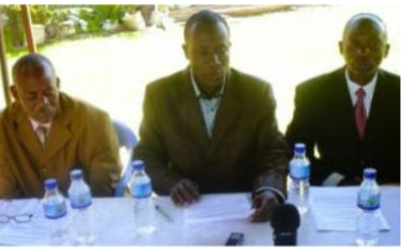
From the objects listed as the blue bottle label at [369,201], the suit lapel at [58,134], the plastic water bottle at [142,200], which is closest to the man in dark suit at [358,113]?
the blue bottle label at [369,201]

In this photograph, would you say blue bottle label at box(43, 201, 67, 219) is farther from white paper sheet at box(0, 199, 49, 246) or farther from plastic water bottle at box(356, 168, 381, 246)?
plastic water bottle at box(356, 168, 381, 246)

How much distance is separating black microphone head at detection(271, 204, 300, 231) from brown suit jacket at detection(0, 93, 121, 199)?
105 centimetres

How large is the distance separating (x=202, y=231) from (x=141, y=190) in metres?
0.25

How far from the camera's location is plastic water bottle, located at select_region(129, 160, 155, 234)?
174 cm

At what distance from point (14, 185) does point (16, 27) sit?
6.51 ft

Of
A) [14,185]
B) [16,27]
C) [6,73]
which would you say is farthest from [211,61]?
[16,27]

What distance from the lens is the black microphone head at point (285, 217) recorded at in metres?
1.37

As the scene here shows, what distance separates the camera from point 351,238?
A: 160cm

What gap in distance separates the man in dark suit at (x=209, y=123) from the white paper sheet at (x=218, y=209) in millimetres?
215

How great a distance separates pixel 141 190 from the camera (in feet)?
5.78

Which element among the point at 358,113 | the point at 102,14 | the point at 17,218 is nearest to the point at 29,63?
the point at 17,218

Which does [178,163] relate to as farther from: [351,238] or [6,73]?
[6,73]

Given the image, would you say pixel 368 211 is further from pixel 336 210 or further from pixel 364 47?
pixel 364 47

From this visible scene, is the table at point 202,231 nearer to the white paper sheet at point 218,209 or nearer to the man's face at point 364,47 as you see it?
the white paper sheet at point 218,209
